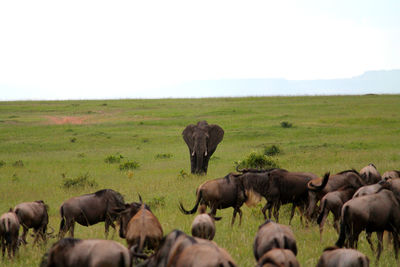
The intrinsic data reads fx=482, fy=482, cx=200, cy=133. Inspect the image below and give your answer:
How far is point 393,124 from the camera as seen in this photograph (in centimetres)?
3653

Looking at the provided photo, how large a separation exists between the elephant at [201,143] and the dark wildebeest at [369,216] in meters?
12.4

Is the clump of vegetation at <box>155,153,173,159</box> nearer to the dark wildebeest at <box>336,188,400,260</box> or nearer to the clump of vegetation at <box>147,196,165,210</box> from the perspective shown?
the clump of vegetation at <box>147,196,165,210</box>

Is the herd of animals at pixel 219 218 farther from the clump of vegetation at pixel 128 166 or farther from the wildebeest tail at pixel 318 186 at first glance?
the clump of vegetation at pixel 128 166

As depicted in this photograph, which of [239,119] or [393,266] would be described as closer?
[393,266]

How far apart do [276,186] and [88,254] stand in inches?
228

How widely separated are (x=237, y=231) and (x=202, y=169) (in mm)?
9605

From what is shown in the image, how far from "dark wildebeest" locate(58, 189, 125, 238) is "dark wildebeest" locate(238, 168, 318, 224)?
2.86m

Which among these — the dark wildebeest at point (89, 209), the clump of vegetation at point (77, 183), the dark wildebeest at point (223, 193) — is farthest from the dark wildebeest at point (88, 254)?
the clump of vegetation at point (77, 183)

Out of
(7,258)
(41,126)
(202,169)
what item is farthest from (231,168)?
(41,126)

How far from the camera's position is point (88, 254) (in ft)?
17.7

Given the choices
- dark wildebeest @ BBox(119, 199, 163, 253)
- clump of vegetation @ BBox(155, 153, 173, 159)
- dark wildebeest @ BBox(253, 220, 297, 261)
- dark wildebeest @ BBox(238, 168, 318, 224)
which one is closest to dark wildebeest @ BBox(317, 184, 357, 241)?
dark wildebeest @ BBox(238, 168, 318, 224)

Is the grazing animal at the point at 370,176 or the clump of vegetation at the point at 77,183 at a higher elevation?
the grazing animal at the point at 370,176

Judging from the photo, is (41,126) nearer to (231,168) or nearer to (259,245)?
(231,168)

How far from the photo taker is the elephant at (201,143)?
1983 cm
